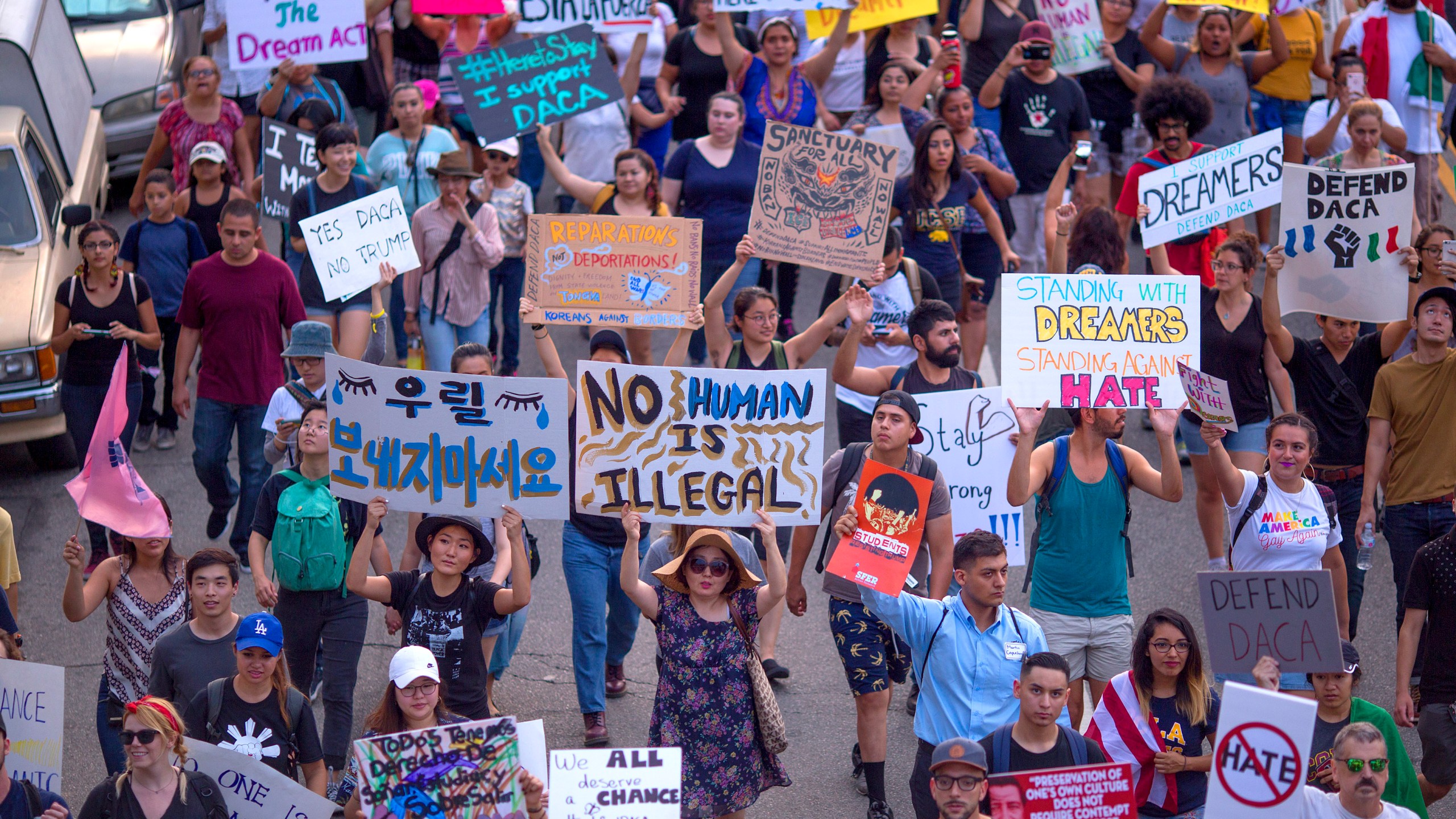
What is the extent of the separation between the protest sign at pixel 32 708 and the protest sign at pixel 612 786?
2124 mm

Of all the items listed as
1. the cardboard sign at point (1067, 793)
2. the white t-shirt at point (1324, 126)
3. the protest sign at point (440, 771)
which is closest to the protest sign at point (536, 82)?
the white t-shirt at point (1324, 126)

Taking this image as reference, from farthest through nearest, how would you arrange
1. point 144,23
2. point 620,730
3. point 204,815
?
1. point 144,23
2. point 620,730
3. point 204,815

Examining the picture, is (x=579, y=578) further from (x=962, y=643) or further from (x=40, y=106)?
(x=40, y=106)

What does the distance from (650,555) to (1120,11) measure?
25.6 feet

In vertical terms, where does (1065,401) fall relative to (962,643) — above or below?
above

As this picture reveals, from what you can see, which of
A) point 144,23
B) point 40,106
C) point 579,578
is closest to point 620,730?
point 579,578

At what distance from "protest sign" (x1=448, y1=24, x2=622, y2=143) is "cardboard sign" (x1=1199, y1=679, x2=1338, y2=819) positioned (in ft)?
22.2

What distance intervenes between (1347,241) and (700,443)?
4603mm

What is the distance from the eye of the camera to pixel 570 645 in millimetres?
8938

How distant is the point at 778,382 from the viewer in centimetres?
670

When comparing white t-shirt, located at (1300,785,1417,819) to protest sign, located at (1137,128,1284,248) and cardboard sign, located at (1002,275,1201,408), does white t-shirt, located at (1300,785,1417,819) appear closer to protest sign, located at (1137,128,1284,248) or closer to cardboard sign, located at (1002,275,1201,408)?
cardboard sign, located at (1002,275,1201,408)

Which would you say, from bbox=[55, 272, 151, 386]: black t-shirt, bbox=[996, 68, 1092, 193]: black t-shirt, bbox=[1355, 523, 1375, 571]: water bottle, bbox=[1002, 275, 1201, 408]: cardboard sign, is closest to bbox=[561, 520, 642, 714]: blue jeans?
bbox=[1002, 275, 1201, 408]: cardboard sign

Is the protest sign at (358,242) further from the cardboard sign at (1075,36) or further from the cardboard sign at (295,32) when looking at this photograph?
the cardboard sign at (1075,36)

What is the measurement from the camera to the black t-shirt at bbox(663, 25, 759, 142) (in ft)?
40.0
